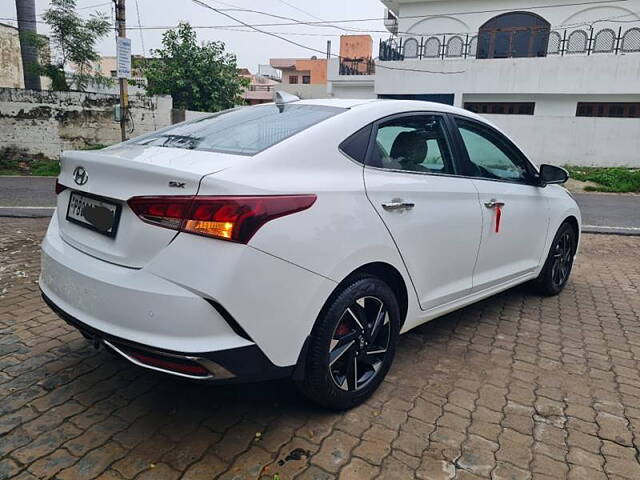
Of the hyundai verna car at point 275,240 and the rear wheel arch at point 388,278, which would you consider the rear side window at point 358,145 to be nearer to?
the hyundai verna car at point 275,240

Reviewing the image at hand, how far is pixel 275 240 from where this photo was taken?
1954mm

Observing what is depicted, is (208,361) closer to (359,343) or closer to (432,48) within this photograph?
(359,343)

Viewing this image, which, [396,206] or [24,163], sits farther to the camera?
[24,163]

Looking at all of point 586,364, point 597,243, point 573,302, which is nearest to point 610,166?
point 597,243

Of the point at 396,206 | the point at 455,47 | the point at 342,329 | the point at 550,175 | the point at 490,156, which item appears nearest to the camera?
the point at 342,329

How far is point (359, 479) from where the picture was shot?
6.67 ft

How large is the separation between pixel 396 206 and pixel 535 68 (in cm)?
2011

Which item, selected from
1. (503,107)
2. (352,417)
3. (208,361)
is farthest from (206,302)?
(503,107)

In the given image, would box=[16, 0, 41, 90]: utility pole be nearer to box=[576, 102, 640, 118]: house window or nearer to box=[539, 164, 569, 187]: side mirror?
box=[539, 164, 569, 187]: side mirror

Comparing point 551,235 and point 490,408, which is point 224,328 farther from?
point 551,235

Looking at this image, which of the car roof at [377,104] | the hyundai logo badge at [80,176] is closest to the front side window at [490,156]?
the car roof at [377,104]

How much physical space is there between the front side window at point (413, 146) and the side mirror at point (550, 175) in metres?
1.21

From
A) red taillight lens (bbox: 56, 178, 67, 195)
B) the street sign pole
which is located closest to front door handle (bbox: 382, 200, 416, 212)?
red taillight lens (bbox: 56, 178, 67, 195)

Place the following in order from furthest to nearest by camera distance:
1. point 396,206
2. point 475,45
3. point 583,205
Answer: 1. point 475,45
2. point 583,205
3. point 396,206
